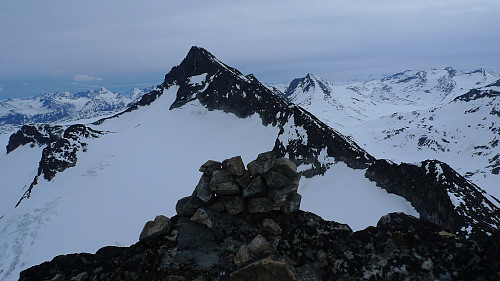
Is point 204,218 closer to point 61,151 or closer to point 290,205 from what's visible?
point 290,205

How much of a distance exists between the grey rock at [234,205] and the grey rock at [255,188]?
0.51 meters

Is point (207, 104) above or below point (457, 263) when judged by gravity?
above

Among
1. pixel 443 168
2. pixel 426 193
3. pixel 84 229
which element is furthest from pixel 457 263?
pixel 84 229

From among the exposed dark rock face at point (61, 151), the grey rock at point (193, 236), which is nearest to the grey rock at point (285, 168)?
the grey rock at point (193, 236)

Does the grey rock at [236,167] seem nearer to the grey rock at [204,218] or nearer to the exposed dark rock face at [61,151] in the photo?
the grey rock at [204,218]

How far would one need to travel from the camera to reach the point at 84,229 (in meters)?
50.2

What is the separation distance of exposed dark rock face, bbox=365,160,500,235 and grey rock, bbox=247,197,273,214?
24.4 m

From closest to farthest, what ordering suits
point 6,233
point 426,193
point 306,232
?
point 306,232 < point 426,193 < point 6,233

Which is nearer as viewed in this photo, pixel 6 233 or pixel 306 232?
pixel 306 232

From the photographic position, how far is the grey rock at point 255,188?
15.5 m

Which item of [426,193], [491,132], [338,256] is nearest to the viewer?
[338,256]

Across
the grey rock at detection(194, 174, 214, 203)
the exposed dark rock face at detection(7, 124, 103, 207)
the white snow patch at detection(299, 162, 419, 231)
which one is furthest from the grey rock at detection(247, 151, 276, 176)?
the exposed dark rock face at detection(7, 124, 103, 207)

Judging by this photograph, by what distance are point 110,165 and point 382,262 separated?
7840 centimetres

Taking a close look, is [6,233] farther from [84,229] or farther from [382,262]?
[382,262]
